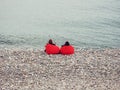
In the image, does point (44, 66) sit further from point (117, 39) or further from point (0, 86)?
point (117, 39)

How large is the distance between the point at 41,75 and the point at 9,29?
2004 cm

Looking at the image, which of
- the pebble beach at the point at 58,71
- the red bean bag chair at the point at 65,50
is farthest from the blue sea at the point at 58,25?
the pebble beach at the point at 58,71

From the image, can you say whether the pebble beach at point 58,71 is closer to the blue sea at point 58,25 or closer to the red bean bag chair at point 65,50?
the red bean bag chair at point 65,50

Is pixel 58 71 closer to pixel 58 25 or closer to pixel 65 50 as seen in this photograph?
pixel 65 50

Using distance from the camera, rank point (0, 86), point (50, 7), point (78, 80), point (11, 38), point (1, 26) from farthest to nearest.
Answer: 1. point (50, 7)
2. point (1, 26)
3. point (11, 38)
4. point (78, 80)
5. point (0, 86)

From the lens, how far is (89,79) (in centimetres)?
1817

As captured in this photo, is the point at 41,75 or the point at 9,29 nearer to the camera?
the point at 41,75

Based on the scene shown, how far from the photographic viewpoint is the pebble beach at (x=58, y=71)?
55.7ft

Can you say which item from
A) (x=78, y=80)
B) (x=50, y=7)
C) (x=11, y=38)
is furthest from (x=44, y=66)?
(x=50, y=7)

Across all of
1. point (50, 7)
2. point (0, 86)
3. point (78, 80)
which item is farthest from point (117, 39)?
point (50, 7)

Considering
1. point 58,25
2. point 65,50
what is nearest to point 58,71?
point 65,50

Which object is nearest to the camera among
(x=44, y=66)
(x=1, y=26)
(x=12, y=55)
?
(x=44, y=66)

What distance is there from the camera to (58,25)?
4297cm

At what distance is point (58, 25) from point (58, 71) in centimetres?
2414
